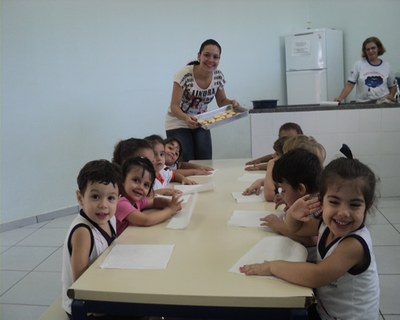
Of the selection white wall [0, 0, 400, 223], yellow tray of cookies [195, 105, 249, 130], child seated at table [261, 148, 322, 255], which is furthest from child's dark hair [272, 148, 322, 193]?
white wall [0, 0, 400, 223]

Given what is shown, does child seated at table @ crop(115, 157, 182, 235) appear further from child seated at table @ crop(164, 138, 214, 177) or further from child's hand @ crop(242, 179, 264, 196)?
A: child seated at table @ crop(164, 138, 214, 177)

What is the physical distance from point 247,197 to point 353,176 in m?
0.78

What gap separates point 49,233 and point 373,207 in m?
3.07

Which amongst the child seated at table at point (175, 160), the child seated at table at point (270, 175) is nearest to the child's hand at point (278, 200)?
the child seated at table at point (270, 175)

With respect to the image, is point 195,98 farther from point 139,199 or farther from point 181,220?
point 181,220

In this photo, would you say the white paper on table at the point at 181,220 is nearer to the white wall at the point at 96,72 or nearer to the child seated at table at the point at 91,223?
the child seated at table at the point at 91,223

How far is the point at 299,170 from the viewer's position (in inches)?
60.9

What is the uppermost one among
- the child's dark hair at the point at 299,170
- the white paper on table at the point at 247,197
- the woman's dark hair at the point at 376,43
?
the woman's dark hair at the point at 376,43

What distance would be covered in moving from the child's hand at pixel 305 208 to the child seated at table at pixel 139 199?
1.69ft

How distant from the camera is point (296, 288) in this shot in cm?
Result: 109

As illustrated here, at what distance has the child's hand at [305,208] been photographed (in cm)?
143

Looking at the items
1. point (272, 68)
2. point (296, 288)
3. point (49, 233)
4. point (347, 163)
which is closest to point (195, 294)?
point (296, 288)

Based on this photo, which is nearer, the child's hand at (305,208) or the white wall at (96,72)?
the child's hand at (305,208)

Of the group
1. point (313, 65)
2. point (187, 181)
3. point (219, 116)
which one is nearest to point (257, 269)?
point (187, 181)
